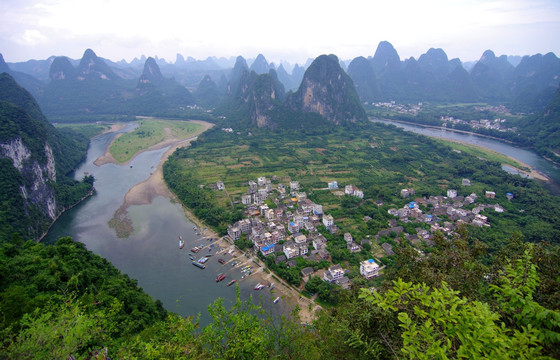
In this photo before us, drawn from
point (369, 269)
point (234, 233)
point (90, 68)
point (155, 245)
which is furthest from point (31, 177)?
point (90, 68)

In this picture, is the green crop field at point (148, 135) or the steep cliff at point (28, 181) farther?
the green crop field at point (148, 135)

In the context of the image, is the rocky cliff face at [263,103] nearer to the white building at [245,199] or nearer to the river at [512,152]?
the river at [512,152]

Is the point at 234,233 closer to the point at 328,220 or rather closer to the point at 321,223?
the point at 321,223

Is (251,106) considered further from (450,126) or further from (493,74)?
(493,74)

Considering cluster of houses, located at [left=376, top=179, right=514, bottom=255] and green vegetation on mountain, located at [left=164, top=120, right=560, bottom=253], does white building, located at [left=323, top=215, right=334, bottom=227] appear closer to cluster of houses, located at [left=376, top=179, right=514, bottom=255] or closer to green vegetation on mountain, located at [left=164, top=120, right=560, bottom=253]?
green vegetation on mountain, located at [left=164, top=120, right=560, bottom=253]

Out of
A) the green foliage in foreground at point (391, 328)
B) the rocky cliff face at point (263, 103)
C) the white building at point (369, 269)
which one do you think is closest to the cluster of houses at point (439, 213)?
the white building at point (369, 269)

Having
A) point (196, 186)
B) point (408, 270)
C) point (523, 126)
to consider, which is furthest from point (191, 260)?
point (523, 126)

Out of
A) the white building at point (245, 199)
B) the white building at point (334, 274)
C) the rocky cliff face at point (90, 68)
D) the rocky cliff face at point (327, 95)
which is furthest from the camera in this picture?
the rocky cliff face at point (90, 68)
